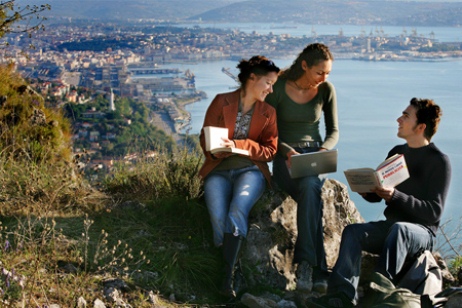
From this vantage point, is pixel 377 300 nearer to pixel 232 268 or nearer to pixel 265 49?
pixel 232 268

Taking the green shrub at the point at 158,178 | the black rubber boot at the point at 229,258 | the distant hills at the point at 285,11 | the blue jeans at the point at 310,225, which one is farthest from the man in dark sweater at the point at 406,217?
the distant hills at the point at 285,11

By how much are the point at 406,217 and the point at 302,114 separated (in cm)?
98

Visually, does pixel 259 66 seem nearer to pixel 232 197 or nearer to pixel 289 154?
pixel 289 154

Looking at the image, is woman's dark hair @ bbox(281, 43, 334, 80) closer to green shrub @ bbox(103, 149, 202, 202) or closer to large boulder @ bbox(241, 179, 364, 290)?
large boulder @ bbox(241, 179, 364, 290)

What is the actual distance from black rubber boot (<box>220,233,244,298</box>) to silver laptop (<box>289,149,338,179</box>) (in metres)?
0.51

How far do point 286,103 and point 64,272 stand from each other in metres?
1.72

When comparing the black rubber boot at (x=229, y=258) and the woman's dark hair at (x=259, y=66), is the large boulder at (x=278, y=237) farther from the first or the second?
the woman's dark hair at (x=259, y=66)

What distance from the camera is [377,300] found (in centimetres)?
282

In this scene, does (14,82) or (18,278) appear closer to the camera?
(18,278)

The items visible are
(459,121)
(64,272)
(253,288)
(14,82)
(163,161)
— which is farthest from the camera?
(459,121)

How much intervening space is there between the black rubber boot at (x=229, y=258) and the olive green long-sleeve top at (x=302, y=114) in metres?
0.75

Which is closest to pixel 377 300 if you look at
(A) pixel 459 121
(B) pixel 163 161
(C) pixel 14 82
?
(B) pixel 163 161

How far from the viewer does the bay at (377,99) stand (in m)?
15.1

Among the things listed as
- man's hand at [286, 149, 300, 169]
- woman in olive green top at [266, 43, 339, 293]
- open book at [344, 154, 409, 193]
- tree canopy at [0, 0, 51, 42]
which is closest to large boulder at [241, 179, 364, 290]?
woman in olive green top at [266, 43, 339, 293]
